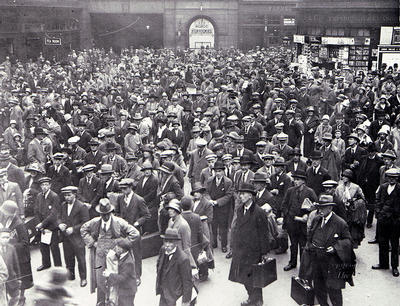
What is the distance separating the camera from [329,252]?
6.65 meters

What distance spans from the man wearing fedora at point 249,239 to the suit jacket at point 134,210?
1675 millimetres

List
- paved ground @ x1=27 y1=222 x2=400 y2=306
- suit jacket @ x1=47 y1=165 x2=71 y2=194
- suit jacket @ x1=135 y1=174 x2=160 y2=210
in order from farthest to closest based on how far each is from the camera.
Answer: suit jacket @ x1=47 y1=165 x2=71 y2=194, suit jacket @ x1=135 y1=174 x2=160 y2=210, paved ground @ x1=27 y1=222 x2=400 y2=306

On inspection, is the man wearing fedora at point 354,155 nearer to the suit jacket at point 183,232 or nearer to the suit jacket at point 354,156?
the suit jacket at point 354,156

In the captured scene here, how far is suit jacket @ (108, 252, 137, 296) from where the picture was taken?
20.5ft

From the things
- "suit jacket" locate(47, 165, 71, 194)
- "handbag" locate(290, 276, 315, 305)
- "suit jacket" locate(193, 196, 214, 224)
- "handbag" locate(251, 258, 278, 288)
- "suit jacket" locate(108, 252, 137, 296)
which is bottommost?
"handbag" locate(290, 276, 315, 305)

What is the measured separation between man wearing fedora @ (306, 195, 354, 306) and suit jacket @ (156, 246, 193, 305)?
1948 millimetres

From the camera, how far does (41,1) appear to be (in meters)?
29.6

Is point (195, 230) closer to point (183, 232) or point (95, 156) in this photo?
point (183, 232)

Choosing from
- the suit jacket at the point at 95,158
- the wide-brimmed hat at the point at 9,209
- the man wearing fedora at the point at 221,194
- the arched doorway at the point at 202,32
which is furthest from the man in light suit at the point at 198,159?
the arched doorway at the point at 202,32

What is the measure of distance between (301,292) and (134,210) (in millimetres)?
2908

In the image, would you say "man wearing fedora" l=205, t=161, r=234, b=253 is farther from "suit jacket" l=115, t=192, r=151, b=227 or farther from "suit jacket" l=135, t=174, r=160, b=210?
"suit jacket" l=115, t=192, r=151, b=227

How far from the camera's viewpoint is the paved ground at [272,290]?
7578 millimetres

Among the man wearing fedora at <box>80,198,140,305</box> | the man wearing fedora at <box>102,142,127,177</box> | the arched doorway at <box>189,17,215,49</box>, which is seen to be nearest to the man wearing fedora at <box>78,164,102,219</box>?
the man wearing fedora at <box>102,142,127,177</box>

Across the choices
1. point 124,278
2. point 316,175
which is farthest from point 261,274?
point 316,175
